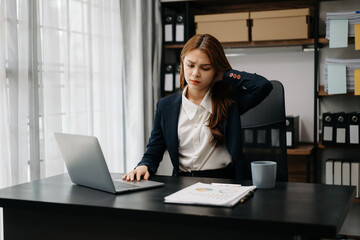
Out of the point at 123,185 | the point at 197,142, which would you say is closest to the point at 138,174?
the point at 123,185

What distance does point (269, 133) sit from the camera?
2213 mm

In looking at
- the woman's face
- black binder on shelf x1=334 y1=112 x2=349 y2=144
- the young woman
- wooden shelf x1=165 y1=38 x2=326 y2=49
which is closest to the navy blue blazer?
the young woman

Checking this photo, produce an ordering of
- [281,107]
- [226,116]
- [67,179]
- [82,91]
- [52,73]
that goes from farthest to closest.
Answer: [82,91] → [52,73] → [281,107] → [226,116] → [67,179]

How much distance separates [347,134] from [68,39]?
2.13 m

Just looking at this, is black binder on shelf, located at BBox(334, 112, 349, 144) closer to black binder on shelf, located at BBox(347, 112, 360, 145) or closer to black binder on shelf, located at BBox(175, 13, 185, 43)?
black binder on shelf, located at BBox(347, 112, 360, 145)

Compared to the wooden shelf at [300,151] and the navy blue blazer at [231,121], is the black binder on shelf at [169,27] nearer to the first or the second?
the wooden shelf at [300,151]

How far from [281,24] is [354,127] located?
966mm

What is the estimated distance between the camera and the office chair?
220 centimetres

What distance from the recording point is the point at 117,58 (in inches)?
131

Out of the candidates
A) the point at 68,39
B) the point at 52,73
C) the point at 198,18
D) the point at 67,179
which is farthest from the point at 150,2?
the point at 67,179

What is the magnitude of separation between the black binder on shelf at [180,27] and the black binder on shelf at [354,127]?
1475mm

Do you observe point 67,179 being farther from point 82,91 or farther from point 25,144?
point 82,91

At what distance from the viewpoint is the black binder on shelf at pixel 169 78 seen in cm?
379

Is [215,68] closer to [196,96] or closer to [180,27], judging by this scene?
[196,96]
